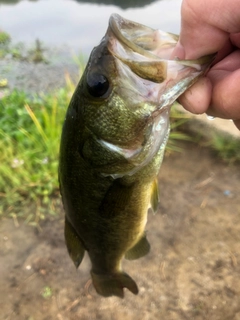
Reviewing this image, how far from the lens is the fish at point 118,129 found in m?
1.14

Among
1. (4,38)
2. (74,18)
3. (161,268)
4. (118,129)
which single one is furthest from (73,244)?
(74,18)

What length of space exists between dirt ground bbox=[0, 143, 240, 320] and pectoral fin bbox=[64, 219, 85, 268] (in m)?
1.21

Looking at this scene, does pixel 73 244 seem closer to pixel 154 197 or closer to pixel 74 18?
pixel 154 197

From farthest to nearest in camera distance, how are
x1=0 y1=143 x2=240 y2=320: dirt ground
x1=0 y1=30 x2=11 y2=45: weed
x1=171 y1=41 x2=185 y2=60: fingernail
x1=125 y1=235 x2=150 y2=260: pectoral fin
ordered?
x1=0 y1=30 x2=11 y2=45: weed < x1=0 y1=143 x2=240 y2=320: dirt ground < x1=125 y1=235 x2=150 y2=260: pectoral fin < x1=171 y1=41 x2=185 y2=60: fingernail

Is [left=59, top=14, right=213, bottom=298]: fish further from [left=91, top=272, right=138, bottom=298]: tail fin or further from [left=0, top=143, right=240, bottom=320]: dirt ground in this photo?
[left=0, top=143, right=240, bottom=320]: dirt ground

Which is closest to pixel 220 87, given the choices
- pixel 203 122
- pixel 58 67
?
pixel 203 122

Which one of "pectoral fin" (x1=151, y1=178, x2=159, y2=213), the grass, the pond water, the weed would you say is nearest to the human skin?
"pectoral fin" (x1=151, y1=178, x2=159, y2=213)

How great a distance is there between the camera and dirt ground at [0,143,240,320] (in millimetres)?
2668

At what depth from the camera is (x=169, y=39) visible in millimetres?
1271

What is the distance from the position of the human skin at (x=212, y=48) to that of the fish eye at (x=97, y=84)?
25cm

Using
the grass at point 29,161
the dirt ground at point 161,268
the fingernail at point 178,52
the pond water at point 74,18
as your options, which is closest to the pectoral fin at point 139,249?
the fingernail at point 178,52

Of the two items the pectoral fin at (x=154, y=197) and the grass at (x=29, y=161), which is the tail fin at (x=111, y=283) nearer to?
the pectoral fin at (x=154, y=197)

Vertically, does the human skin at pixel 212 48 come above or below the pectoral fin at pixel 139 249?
above

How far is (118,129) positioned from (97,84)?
16 centimetres
